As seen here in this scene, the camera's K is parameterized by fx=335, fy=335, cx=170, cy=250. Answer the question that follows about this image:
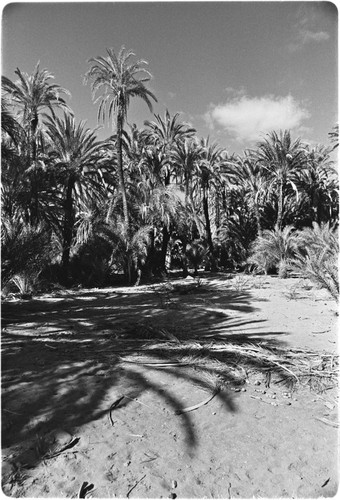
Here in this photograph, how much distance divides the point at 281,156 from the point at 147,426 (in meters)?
19.3

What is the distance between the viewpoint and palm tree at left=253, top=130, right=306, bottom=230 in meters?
19.3

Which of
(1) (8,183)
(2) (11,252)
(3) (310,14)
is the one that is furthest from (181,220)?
(3) (310,14)

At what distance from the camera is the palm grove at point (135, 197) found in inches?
336

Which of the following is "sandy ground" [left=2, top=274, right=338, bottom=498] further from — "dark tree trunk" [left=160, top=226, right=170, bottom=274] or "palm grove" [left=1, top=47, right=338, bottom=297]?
"dark tree trunk" [left=160, top=226, right=170, bottom=274]

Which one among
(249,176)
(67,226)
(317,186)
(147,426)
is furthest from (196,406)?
(317,186)

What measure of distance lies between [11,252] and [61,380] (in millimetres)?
3401

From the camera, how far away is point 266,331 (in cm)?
543

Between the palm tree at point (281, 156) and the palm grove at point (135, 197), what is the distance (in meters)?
0.06

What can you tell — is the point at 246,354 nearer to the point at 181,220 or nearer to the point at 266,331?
the point at 266,331

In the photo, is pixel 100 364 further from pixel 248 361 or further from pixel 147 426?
pixel 248 361

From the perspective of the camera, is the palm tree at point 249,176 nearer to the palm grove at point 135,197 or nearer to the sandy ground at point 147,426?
the palm grove at point 135,197

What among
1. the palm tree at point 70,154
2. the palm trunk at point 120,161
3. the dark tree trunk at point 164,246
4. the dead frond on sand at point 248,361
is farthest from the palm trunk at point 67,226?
the dead frond on sand at point 248,361

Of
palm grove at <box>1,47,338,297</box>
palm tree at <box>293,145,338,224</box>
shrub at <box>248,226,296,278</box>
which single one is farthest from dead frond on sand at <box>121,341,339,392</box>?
palm tree at <box>293,145,338,224</box>

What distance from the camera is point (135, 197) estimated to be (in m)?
16.9
